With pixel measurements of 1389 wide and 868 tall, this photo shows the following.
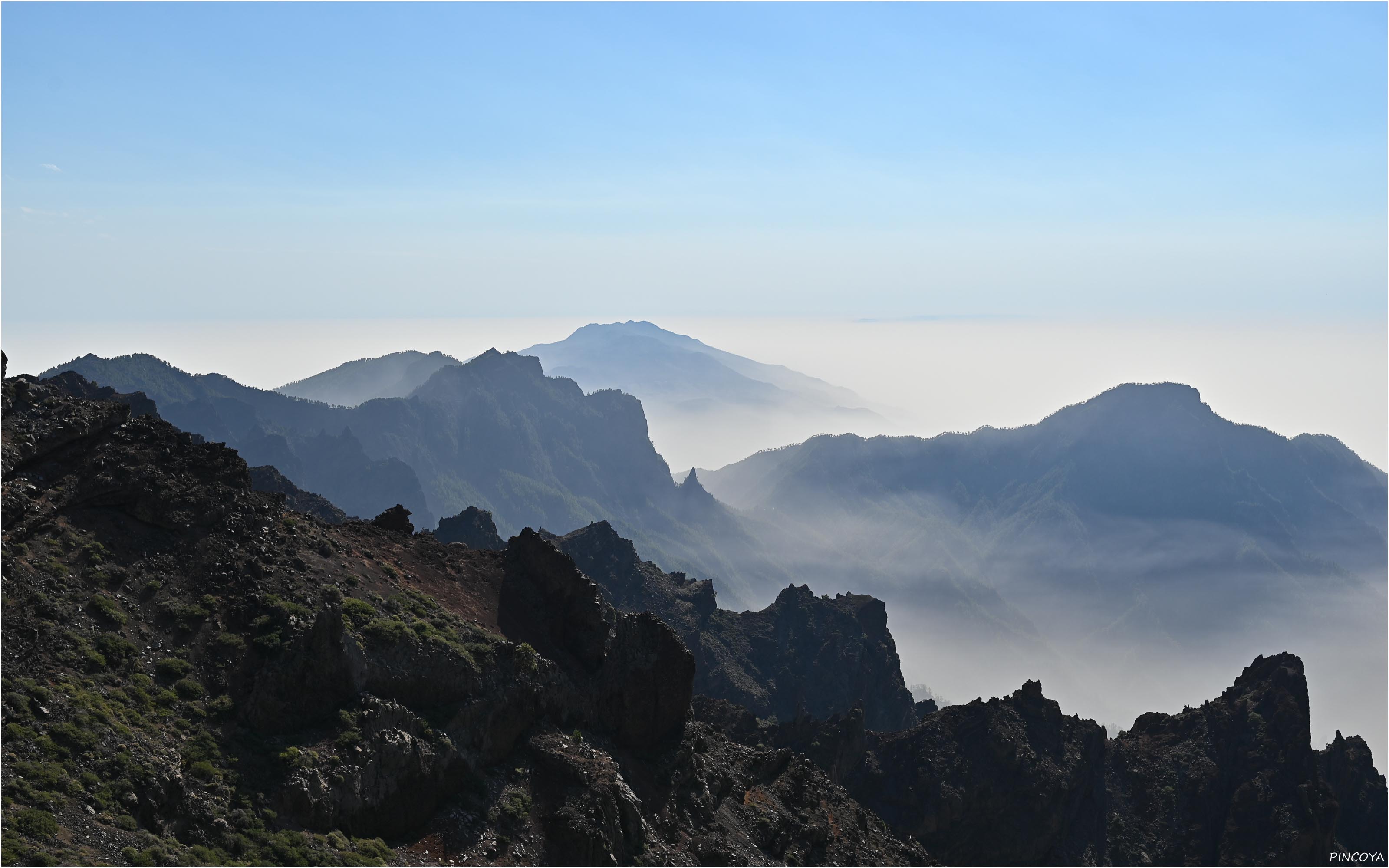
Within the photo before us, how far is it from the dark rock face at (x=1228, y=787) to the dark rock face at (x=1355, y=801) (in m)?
6.59

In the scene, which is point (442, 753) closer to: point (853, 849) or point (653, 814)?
point (653, 814)

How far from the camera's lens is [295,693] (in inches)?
2261

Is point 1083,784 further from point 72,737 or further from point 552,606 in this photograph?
point 72,737

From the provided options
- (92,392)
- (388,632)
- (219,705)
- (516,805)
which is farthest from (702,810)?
(92,392)

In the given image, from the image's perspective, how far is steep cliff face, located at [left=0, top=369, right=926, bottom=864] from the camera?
163 feet

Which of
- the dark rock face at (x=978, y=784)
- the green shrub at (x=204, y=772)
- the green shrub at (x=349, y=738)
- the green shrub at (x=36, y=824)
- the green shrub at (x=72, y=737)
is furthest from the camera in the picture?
the dark rock face at (x=978, y=784)

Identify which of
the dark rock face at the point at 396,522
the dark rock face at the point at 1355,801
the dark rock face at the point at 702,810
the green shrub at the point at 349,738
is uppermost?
the dark rock face at the point at 396,522

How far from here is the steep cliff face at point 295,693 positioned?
49781 millimetres

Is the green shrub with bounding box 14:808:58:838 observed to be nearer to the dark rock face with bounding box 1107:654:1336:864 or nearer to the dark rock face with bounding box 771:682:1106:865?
the dark rock face with bounding box 771:682:1106:865

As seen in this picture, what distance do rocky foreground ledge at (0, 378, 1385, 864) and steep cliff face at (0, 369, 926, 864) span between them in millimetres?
134

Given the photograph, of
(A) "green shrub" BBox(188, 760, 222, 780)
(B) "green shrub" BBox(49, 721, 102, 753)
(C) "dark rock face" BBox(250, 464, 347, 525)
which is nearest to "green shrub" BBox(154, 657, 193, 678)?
(A) "green shrub" BBox(188, 760, 222, 780)

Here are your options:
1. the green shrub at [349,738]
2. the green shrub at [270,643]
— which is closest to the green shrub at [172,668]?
the green shrub at [270,643]

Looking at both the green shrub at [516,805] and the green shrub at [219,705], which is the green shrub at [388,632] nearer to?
the green shrub at [219,705]

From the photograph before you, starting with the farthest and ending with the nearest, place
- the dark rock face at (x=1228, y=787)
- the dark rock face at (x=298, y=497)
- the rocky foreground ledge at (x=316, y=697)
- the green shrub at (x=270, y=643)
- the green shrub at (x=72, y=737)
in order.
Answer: the dark rock face at (x=298, y=497)
the dark rock face at (x=1228, y=787)
the green shrub at (x=270, y=643)
the rocky foreground ledge at (x=316, y=697)
the green shrub at (x=72, y=737)
